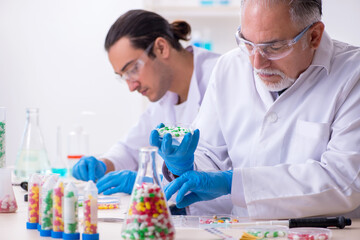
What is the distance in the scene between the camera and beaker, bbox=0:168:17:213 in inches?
68.5

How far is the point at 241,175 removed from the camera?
1.69 metres

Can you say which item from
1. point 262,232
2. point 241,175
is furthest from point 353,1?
point 262,232

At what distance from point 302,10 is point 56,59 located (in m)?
2.91

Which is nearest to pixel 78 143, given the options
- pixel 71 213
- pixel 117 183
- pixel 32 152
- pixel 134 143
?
pixel 134 143

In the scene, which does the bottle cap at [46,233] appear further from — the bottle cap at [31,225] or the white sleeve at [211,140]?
the white sleeve at [211,140]

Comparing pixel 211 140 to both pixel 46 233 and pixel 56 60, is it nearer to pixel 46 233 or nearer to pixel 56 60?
pixel 46 233

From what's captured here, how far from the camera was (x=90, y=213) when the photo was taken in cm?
132

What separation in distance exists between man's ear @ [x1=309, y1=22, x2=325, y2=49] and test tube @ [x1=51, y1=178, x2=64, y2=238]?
3.37ft

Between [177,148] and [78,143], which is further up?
[177,148]

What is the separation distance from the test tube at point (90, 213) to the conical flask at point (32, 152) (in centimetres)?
113

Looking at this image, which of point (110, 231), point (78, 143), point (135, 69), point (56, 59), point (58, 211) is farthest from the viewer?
point (56, 59)

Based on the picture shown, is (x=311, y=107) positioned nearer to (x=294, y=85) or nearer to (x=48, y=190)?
(x=294, y=85)

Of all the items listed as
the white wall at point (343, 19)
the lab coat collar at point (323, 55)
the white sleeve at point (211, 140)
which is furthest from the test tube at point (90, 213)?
the white wall at point (343, 19)

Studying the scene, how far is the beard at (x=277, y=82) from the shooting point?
1.87 meters
